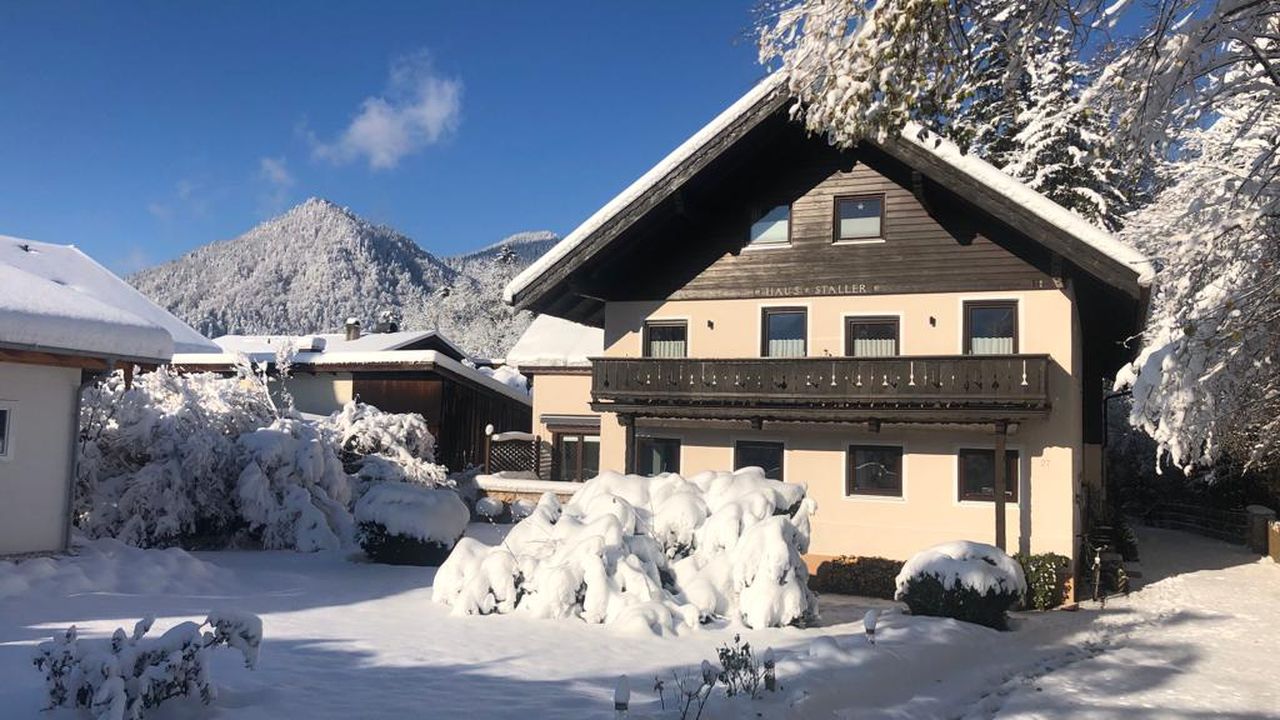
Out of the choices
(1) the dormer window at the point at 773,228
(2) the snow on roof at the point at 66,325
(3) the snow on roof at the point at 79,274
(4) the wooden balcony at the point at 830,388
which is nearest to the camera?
(2) the snow on roof at the point at 66,325

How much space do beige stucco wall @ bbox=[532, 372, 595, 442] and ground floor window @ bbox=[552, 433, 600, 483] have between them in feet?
1.90

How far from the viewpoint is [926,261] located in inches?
802

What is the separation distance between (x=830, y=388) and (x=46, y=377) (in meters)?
14.5

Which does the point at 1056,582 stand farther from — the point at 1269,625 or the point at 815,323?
the point at 815,323

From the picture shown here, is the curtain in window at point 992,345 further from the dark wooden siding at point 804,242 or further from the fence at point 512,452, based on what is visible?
the fence at point 512,452

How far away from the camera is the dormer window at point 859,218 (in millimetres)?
21016

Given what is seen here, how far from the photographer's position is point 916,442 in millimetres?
20234

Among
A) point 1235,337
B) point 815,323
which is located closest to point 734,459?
point 815,323

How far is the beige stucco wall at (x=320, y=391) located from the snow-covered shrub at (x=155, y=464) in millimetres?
10462

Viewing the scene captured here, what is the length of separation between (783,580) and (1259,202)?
25.5ft

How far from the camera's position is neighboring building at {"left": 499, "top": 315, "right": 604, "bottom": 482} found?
2933 cm

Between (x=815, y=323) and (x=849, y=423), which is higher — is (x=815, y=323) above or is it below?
above

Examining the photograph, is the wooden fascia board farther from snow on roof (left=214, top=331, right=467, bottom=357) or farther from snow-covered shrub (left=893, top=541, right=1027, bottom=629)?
snow on roof (left=214, top=331, right=467, bottom=357)

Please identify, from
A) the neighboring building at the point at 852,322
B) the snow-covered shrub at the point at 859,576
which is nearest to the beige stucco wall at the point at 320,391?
the neighboring building at the point at 852,322
